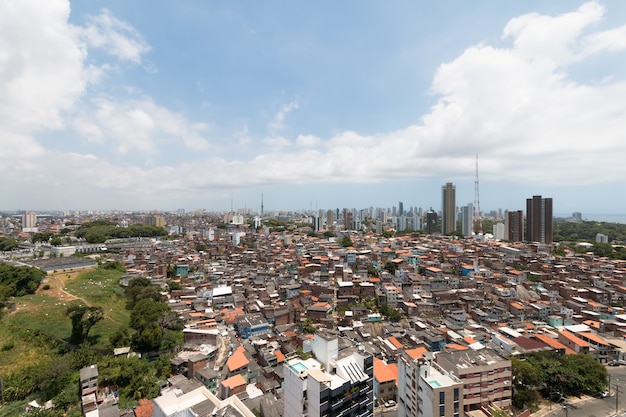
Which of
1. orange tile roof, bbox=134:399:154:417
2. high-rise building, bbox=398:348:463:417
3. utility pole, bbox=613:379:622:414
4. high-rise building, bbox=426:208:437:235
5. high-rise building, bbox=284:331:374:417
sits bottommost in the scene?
orange tile roof, bbox=134:399:154:417

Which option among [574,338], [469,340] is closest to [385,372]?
[469,340]

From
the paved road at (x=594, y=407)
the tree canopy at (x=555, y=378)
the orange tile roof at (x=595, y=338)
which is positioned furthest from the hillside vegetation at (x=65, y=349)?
the orange tile roof at (x=595, y=338)

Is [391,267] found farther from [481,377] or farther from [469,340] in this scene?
[481,377]

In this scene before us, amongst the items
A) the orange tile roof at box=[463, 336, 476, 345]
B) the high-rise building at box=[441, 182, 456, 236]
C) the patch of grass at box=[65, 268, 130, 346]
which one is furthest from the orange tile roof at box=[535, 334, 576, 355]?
the high-rise building at box=[441, 182, 456, 236]

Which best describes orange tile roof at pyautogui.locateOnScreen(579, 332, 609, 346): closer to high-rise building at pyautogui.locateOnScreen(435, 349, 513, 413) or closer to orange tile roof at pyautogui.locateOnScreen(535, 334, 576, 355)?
orange tile roof at pyautogui.locateOnScreen(535, 334, 576, 355)

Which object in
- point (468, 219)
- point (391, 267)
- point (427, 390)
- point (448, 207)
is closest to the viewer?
point (427, 390)

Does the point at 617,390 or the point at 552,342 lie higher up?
the point at 552,342

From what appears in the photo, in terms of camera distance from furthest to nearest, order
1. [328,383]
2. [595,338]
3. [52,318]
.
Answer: [52,318]
[595,338]
[328,383]
